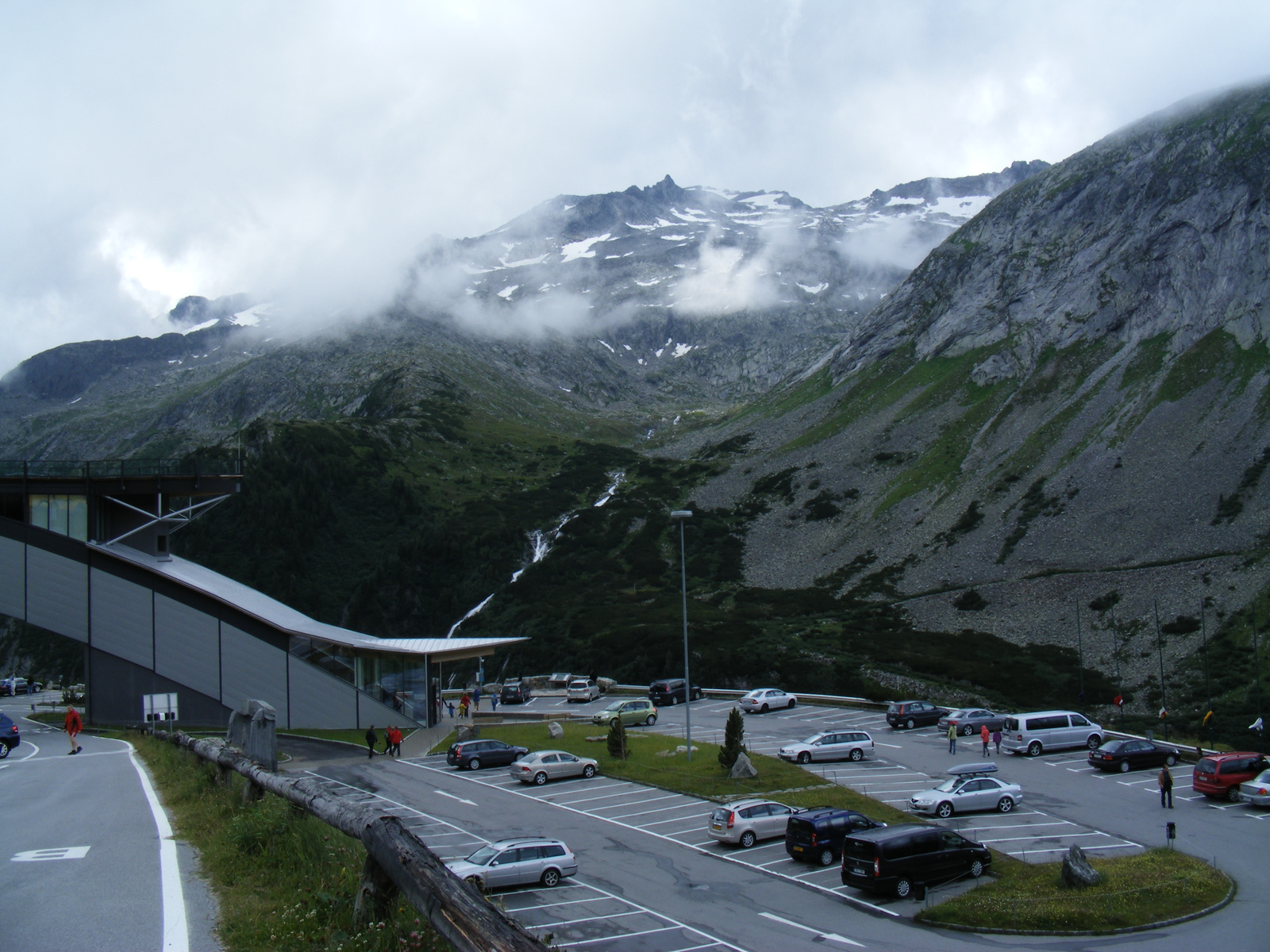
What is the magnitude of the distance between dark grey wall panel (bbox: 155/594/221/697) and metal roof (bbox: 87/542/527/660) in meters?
1.41

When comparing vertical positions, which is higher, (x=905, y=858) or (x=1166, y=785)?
(x=905, y=858)

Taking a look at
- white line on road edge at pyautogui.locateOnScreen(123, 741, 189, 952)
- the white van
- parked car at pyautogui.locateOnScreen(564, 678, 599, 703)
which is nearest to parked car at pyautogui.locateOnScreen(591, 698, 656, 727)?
parked car at pyautogui.locateOnScreen(564, 678, 599, 703)

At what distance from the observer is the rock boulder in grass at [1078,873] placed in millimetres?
20547

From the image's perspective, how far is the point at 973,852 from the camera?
22.5 m

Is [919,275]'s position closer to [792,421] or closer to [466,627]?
[792,421]

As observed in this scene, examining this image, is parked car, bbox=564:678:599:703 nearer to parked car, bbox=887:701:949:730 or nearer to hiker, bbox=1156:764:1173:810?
parked car, bbox=887:701:949:730

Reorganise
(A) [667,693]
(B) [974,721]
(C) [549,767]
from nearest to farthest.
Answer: (C) [549,767] < (B) [974,721] < (A) [667,693]

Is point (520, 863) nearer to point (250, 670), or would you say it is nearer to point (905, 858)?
point (905, 858)

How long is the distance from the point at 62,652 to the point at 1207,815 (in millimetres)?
120392

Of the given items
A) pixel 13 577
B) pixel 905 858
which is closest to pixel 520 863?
pixel 905 858

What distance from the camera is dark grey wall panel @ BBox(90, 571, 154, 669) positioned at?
4391 centimetres

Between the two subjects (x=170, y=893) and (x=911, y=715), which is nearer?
(x=170, y=893)

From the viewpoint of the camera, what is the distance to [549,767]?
116 ft

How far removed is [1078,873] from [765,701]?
34326 mm
